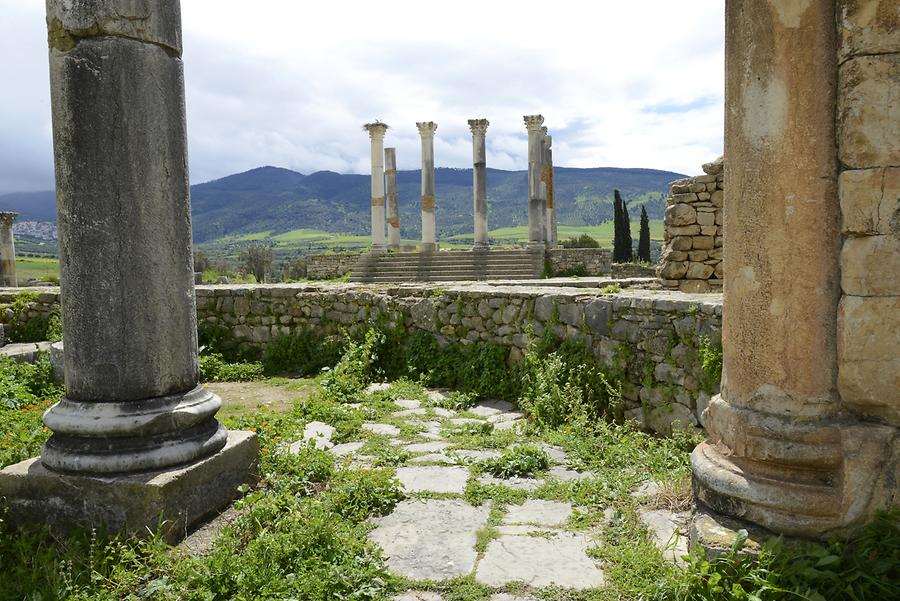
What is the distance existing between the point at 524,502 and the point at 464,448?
4.10 feet

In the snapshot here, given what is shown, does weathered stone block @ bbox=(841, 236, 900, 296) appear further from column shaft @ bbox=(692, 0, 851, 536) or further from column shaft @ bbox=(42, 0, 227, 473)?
column shaft @ bbox=(42, 0, 227, 473)

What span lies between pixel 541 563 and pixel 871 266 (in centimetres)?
205

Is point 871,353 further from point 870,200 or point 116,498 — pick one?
point 116,498

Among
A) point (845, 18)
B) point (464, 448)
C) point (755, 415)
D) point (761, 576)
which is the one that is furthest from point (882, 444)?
point (464, 448)

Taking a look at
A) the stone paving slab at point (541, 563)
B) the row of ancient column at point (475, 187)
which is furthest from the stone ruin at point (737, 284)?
the row of ancient column at point (475, 187)

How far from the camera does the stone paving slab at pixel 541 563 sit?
3102 millimetres

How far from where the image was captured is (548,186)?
2886cm

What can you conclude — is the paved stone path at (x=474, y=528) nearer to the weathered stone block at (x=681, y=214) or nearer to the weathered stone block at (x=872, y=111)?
the weathered stone block at (x=872, y=111)

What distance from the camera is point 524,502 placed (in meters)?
4.12

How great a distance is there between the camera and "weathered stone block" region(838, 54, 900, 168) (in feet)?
8.87

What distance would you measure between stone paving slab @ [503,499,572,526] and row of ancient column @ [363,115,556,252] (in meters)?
22.0

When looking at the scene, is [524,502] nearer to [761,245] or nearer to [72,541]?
[761,245]

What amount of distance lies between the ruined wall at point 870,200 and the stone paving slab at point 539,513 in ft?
5.75

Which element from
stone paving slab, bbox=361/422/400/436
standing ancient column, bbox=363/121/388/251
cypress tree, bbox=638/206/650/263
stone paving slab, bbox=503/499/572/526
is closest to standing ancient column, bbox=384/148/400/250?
standing ancient column, bbox=363/121/388/251
